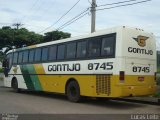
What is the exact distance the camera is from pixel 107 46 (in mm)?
15375

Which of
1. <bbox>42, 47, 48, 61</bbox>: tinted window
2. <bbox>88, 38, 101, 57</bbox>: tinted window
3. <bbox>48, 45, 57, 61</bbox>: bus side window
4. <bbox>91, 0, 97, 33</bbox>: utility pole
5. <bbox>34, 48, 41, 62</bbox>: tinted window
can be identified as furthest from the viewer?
<bbox>91, 0, 97, 33</bbox>: utility pole

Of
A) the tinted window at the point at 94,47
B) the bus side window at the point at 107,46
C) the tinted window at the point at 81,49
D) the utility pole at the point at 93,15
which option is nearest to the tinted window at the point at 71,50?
the tinted window at the point at 81,49

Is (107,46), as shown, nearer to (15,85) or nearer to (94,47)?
(94,47)

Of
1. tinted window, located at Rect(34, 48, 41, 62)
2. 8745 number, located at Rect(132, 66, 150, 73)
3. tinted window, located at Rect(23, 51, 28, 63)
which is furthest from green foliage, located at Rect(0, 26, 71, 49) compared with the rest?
8745 number, located at Rect(132, 66, 150, 73)

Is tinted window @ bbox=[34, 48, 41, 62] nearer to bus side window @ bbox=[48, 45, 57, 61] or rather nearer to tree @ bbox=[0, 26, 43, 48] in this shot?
bus side window @ bbox=[48, 45, 57, 61]

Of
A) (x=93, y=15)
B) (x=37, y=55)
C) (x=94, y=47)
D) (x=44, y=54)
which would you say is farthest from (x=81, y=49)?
(x=93, y=15)

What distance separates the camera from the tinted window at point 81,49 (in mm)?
16797

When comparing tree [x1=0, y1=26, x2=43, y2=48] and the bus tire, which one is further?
tree [x1=0, y1=26, x2=43, y2=48]

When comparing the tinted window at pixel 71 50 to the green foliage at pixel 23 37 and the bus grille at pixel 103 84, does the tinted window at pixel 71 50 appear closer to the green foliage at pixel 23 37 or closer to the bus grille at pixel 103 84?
the bus grille at pixel 103 84

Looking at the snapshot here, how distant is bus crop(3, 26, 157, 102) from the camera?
48.7 feet

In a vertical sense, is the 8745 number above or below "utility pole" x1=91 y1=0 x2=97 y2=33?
below

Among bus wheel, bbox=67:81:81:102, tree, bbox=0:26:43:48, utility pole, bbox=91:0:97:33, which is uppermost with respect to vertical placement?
tree, bbox=0:26:43:48

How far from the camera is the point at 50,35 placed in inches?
1988

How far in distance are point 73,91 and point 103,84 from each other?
2540mm
